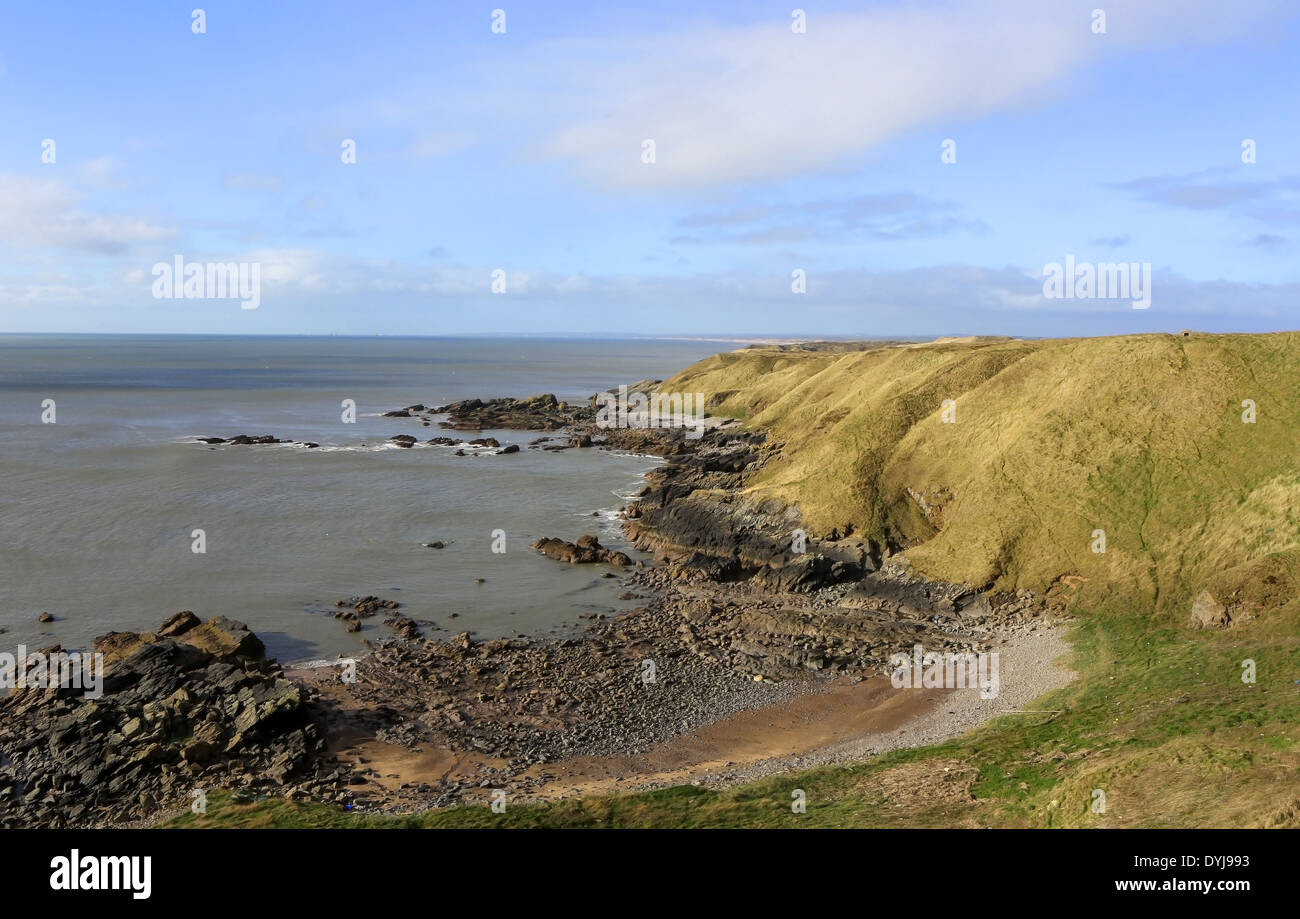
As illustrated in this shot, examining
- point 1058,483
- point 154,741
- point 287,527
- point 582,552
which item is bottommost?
point 154,741

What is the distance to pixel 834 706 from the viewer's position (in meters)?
29.2

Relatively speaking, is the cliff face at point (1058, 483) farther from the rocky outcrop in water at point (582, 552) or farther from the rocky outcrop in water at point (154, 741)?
the rocky outcrop in water at point (154, 741)

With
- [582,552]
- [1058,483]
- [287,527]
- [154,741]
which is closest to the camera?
[154,741]

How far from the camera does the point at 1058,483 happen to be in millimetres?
41406

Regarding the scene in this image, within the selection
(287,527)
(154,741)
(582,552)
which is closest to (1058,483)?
(582,552)

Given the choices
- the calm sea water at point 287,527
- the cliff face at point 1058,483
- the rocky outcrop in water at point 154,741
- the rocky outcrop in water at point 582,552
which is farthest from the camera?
the rocky outcrop in water at point 582,552

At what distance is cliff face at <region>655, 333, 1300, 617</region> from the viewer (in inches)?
1411

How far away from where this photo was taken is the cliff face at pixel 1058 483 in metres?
35.8

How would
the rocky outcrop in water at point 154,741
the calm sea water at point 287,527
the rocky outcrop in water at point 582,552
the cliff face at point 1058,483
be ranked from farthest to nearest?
the rocky outcrop in water at point 582,552 < the calm sea water at point 287,527 < the cliff face at point 1058,483 < the rocky outcrop in water at point 154,741

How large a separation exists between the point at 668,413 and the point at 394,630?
77143 millimetres

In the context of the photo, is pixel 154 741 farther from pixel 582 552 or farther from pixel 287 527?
pixel 287 527

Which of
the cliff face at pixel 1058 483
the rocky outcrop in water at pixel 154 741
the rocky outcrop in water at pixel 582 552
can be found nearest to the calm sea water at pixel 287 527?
the rocky outcrop in water at pixel 582 552
